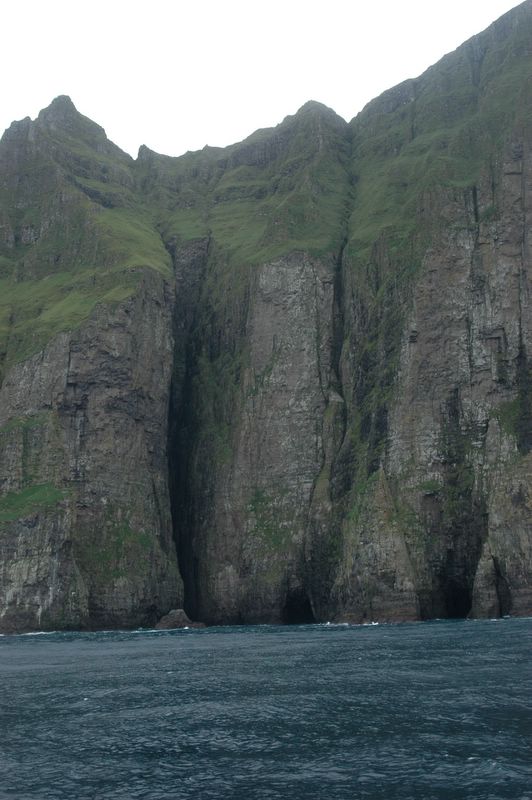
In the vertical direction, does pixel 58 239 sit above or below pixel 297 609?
above

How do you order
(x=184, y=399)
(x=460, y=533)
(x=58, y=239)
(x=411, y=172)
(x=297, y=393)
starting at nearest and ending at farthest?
(x=460, y=533), (x=297, y=393), (x=184, y=399), (x=411, y=172), (x=58, y=239)

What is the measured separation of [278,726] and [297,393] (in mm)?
107898

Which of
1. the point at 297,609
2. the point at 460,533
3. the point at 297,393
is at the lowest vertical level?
the point at 297,609

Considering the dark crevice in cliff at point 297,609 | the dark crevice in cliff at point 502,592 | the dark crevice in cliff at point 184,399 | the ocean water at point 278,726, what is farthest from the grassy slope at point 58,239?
the ocean water at point 278,726

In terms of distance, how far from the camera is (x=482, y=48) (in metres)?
176

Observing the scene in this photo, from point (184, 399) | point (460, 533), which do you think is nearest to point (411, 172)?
point (184, 399)

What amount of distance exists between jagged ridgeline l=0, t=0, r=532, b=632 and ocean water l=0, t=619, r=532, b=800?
168 ft

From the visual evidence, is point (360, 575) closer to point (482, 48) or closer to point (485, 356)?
point (485, 356)

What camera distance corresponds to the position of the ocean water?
2645cm

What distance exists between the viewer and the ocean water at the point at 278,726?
26453 millimetres

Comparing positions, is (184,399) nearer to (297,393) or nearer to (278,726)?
(297,393)

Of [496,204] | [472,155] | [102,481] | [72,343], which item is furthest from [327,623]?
[472,155]

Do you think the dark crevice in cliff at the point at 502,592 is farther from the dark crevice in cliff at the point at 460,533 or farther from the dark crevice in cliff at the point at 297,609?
the dark crevice in cliff at the point at 297,609

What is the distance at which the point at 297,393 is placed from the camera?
14188 centimetres
